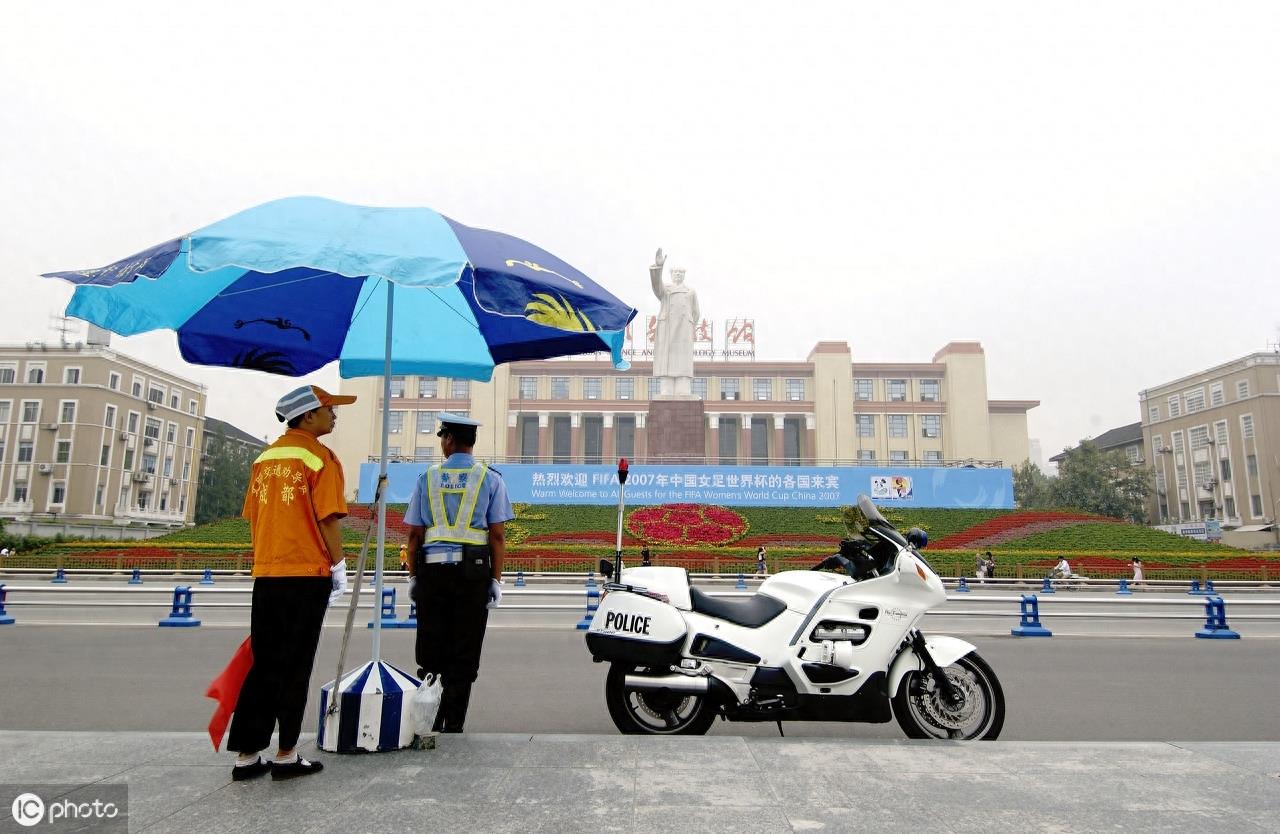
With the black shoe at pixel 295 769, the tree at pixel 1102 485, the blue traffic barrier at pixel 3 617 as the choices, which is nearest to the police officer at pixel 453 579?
the black shoe at pixel 295 769

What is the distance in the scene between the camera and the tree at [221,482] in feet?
203

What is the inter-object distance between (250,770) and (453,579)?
4.05 feet

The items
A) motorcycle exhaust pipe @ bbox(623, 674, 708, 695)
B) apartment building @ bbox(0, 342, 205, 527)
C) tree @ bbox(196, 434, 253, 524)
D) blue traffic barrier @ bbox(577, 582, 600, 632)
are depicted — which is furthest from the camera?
tree @ bbox(196, 434, 253, 524)

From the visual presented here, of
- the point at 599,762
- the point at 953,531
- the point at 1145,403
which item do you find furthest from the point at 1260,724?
the point at 1145,403

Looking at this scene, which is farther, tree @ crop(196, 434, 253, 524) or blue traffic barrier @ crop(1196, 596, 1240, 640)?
tree @ crop(196, 434, 253, 524)

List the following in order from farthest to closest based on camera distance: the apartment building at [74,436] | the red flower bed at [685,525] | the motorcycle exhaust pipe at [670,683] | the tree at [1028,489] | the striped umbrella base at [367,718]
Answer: the tree at [1028,489] < the apartment building at [74,436] < the red flower bed at [685,525] < the motorcycle exhaust pipe at [670,683] < the striped umbrella base at [367,718]

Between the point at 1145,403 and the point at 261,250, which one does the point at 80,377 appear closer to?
the point at 261,250

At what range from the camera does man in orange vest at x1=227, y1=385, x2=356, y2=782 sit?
3191 millimetres

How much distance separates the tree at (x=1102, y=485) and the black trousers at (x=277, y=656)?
2438 inches

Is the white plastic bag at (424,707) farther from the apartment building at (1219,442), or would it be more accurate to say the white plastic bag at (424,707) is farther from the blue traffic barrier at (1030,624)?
the apartment building at (1219,442)

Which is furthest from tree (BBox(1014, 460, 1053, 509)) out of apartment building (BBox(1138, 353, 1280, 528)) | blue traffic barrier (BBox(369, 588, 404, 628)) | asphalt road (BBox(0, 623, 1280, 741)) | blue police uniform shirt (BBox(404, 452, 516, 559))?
blue police uniform shirt (BBox(404, 452, 516, 559))

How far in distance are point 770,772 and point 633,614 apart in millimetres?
1245

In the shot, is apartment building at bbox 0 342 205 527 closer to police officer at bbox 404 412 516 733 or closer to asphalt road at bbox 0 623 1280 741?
asphalt road at bbox 0 623 1280 741

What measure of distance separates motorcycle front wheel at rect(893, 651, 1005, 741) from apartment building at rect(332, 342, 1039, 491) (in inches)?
2011
